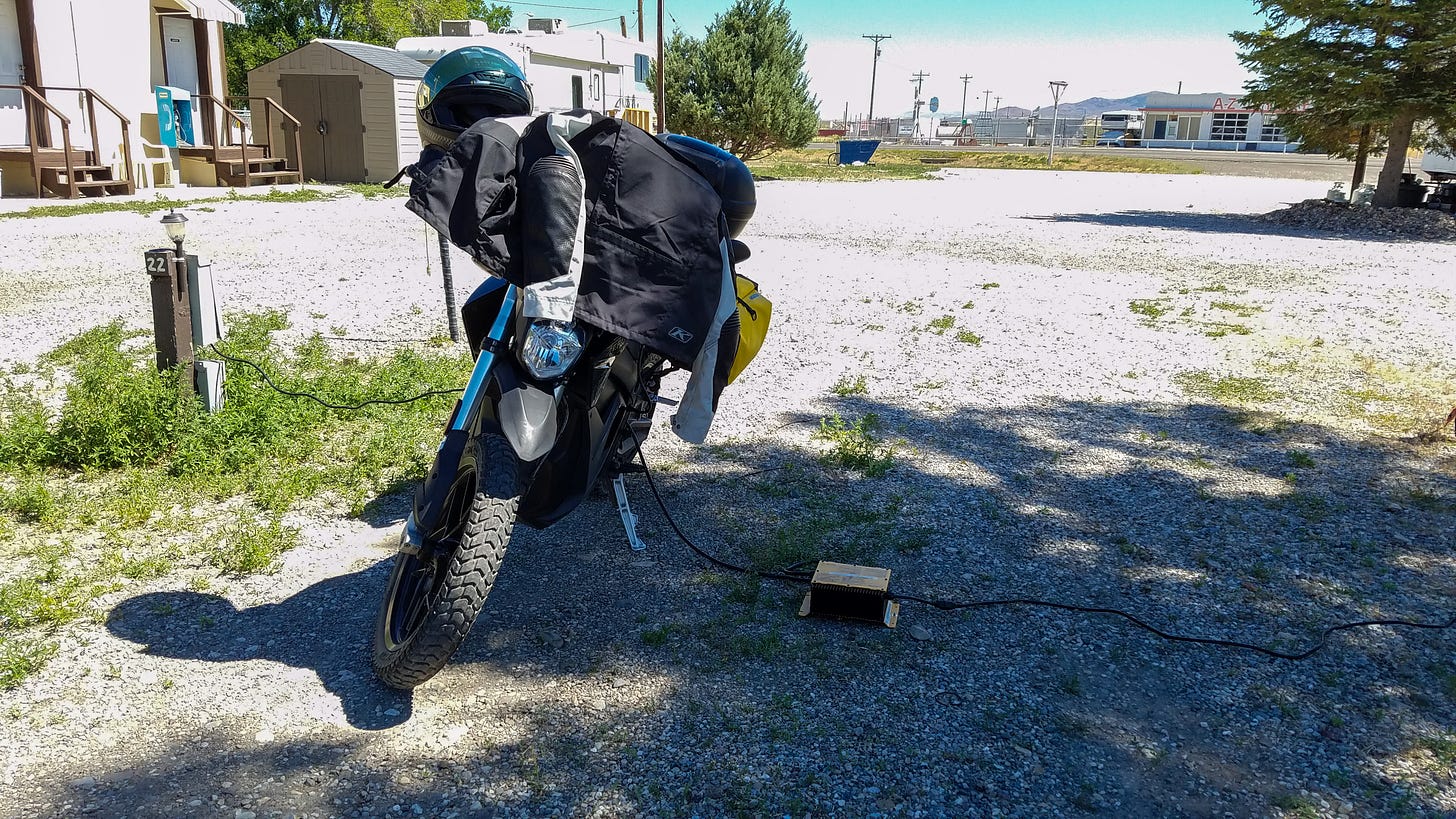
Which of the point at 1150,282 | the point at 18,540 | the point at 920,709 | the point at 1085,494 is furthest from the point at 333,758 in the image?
the point at 1150,282

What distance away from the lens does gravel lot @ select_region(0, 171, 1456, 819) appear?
2.41 metres

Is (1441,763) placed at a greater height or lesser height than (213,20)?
lesser

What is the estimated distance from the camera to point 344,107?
66.8ft

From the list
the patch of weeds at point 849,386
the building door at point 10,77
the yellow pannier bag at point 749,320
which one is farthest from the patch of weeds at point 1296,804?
the building door at point 10,77

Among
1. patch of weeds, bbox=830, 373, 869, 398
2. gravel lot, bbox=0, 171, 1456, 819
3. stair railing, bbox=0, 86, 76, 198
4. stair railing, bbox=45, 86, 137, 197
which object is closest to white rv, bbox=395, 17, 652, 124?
stair railing, bbox=45, 86, 137, 197

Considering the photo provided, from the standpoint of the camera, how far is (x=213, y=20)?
723 inches

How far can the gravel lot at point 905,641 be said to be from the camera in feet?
7.90

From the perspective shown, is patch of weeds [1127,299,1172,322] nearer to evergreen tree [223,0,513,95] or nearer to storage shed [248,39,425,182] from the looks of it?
storage shed [248,39,425,182]

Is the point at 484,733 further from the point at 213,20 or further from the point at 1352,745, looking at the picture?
the point at 213,20

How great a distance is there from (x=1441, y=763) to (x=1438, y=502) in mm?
2059

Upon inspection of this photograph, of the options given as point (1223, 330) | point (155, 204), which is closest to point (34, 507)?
point (1223, 330)

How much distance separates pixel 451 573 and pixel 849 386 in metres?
3.75

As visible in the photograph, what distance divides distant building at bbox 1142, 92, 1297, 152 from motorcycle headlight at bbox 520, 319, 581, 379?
219 feet

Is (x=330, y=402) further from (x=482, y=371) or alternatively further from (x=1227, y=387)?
(x=1227, y=387)
